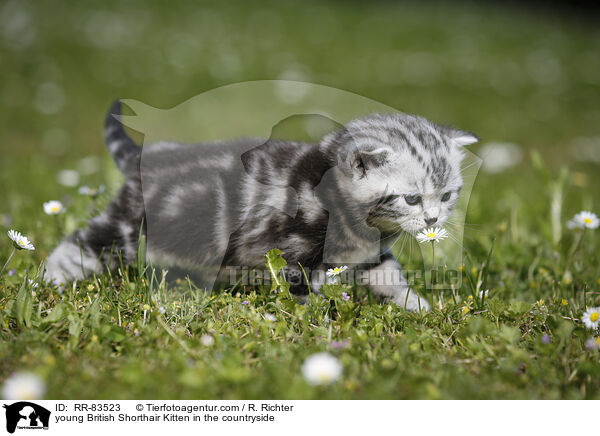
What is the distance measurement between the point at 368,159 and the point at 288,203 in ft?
1.35

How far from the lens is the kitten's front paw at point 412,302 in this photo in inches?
87.4

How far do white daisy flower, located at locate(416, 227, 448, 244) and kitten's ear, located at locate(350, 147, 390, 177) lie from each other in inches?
15.3

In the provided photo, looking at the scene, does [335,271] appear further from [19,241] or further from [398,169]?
[19,241]

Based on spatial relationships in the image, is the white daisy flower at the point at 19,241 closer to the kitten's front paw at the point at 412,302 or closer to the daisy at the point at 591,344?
the kitten's front paw at the point at 412,302

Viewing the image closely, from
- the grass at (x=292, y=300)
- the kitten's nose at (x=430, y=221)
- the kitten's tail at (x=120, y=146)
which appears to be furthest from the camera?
the kitten's tail at (x=120, y=146)

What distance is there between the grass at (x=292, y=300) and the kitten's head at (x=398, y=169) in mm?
418

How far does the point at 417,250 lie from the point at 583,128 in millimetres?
5313

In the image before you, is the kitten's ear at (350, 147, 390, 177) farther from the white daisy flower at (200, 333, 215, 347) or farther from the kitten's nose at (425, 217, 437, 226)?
the white daisy flower at (200, 333, 215, 347)

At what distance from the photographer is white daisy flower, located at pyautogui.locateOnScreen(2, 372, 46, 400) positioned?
1527mm

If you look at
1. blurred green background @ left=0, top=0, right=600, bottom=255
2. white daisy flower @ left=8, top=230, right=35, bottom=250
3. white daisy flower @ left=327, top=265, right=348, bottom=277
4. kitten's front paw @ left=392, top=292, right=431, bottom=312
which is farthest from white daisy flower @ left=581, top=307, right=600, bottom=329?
white daisy flower @ left=8, top=230, right=35, bottom=250

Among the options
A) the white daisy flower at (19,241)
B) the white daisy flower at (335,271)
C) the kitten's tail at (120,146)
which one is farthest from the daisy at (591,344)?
the white daisy flower at (19,241)

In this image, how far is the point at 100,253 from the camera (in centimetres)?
245
